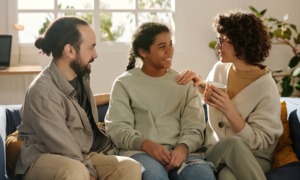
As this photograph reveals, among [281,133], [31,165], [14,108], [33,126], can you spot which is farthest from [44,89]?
[281,133]

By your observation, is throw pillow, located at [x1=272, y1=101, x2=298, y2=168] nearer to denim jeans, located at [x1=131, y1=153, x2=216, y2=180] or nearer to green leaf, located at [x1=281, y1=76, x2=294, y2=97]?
denim jeans, located at [x1=131, y1=153, x2=216, y2=180]

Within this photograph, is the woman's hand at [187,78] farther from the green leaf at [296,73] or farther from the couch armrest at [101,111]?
the green leaf at [296,73]

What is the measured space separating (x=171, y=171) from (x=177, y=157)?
71mm

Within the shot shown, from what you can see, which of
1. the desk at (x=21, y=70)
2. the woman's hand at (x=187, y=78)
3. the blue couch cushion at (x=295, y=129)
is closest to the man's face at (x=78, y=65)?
the woman's hand at (x=187, y=78)

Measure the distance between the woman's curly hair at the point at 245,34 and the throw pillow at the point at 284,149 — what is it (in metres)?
0.32

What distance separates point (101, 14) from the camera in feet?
17.2

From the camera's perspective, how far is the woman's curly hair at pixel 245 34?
8.42ft

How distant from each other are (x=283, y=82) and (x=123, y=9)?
1.64 metres

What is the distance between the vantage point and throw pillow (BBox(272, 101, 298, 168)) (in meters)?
2.50

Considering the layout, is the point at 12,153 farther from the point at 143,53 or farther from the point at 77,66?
the point at 143,53

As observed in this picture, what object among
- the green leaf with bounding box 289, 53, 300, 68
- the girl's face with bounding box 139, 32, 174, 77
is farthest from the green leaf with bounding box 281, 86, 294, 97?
the girl's face with bounding box 139, 32, 174, 77

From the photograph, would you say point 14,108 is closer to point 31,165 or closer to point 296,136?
point 31,165

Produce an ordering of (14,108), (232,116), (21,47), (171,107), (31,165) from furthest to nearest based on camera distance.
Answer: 1. (21,47)
2. (14,108)
3. (171,107)
4. (232,116)
5. (31,165)

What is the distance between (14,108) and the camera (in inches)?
112
